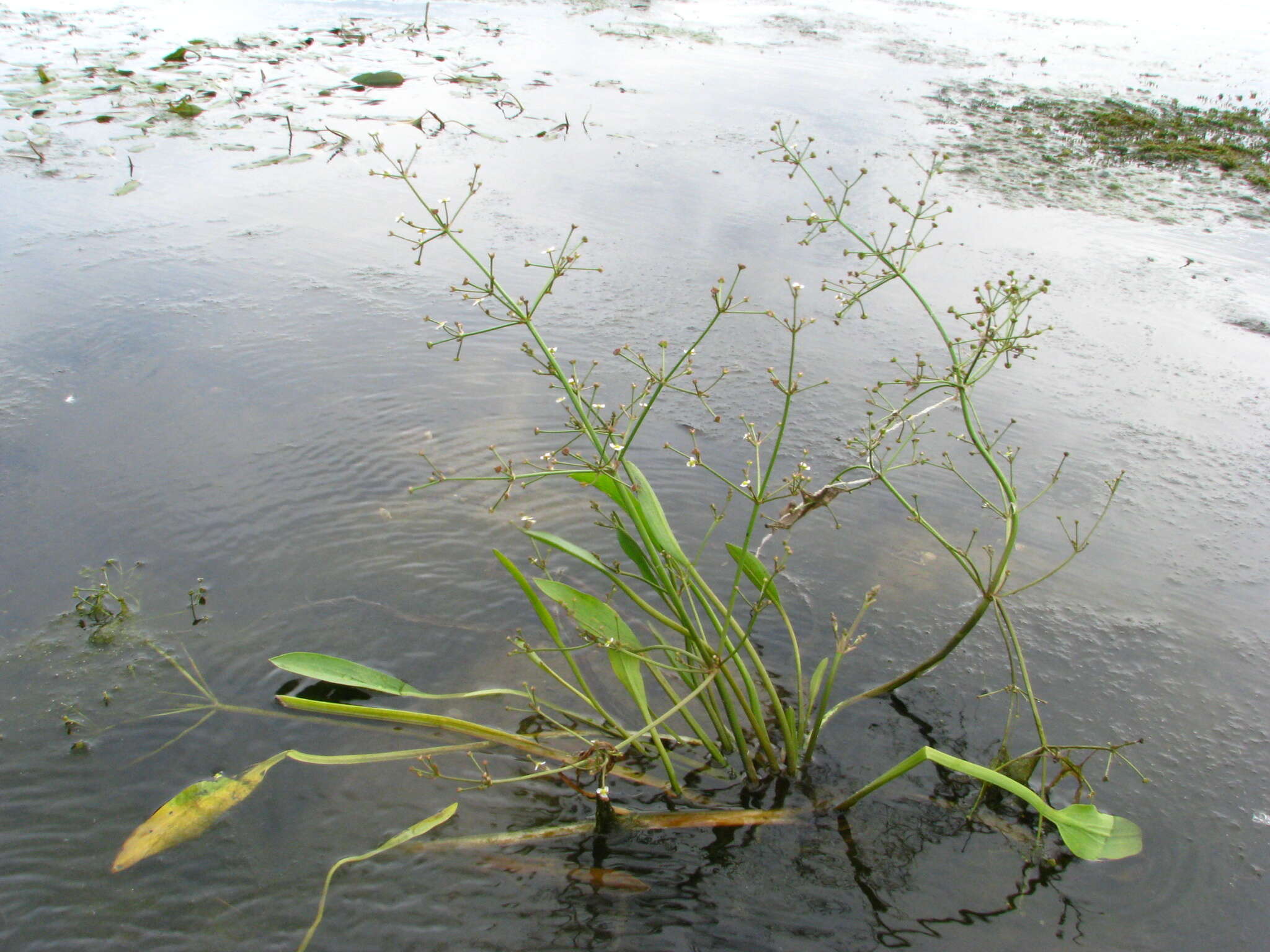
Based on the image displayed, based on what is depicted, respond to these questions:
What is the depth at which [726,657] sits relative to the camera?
2365mm

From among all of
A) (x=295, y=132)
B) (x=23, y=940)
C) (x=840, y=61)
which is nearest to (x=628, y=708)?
(x=23, y=940)

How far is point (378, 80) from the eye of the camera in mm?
8719

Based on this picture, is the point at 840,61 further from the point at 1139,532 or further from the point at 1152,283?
the point at 1139,532

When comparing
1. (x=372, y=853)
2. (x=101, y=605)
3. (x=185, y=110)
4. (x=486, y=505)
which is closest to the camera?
(x=372, y=853)

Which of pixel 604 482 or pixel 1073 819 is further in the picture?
pixel 604 482

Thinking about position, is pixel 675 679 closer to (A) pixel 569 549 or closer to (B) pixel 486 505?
(A) pixel 569 549

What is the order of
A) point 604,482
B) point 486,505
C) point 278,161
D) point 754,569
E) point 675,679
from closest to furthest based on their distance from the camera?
point 604,482 → point 754,569 → point 675,679 → point 486,505 → point 278,161

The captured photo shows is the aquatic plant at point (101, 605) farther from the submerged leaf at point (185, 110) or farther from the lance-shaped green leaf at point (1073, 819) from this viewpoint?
the submerged leaf at point (185, 110)

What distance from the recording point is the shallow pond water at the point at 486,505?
2.31m

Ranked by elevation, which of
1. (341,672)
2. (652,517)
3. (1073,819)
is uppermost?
(652,517)

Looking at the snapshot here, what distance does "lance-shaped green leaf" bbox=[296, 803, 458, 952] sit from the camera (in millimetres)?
2139

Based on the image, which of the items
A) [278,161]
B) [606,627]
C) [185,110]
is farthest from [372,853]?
[185,110]

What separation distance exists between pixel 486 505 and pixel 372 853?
1.79 meters

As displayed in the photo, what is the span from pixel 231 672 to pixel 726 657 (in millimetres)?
1591
